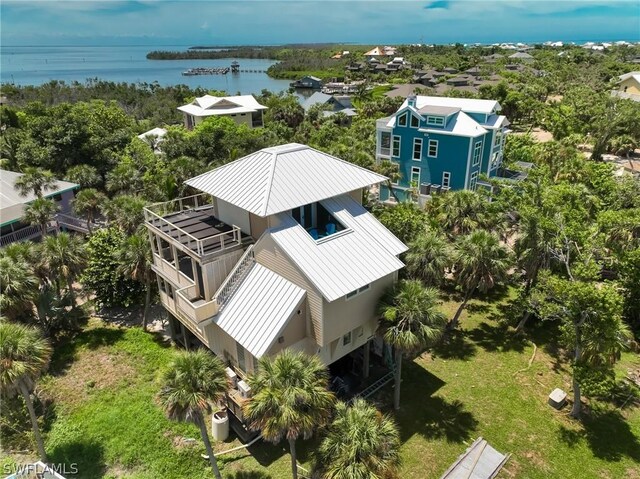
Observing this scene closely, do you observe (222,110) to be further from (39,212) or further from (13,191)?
(39,212)

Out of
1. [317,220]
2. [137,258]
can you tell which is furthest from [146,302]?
[317,220]

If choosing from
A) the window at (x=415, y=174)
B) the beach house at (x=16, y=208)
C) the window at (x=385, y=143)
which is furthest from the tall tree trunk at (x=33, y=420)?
the window at (x=385, y=143)

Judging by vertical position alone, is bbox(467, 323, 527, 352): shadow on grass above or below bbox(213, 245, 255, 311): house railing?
below

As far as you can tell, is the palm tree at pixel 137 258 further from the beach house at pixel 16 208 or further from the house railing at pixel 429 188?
the house railing at pixel 429 188

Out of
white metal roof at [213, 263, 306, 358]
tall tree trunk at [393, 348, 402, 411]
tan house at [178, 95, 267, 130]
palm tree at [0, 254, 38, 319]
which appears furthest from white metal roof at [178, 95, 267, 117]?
tall tree trunk at [393, 348, 402, 411]

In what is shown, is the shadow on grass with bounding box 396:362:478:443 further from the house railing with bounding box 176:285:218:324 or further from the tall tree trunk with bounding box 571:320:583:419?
the house railing with bounding box 176:285:218:324
